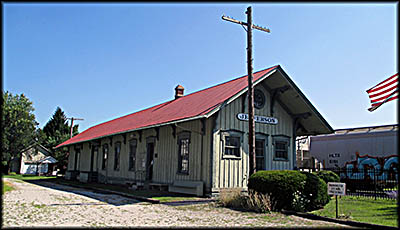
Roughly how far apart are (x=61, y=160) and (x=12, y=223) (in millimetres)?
40960

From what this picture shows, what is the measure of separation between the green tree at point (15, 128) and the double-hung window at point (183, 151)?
3705 cm

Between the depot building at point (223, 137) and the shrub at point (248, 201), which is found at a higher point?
the depot building at point (223, 137)

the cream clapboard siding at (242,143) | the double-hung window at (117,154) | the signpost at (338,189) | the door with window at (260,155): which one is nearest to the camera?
the signpost at (338,189)

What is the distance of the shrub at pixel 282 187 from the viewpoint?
10680mm

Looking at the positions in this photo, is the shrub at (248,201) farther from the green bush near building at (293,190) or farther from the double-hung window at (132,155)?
the double-hung window at (132,155)

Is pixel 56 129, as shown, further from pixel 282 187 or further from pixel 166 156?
pixel 282 187

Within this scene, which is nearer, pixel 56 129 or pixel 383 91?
pixel 383 91

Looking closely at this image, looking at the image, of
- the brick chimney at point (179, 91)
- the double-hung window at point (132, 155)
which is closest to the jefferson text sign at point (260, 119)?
the double-hung window at point (132, 155)

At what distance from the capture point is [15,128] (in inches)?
1866

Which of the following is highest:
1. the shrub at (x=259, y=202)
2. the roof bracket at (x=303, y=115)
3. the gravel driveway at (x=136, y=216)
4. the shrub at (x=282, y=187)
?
the roof bracket at (x=303, y=115)

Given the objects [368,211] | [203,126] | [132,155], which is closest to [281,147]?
[203,126]

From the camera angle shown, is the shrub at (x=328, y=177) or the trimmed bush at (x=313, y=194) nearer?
the trimmed bush at (x=313, y=194)

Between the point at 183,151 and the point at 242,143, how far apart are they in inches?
111

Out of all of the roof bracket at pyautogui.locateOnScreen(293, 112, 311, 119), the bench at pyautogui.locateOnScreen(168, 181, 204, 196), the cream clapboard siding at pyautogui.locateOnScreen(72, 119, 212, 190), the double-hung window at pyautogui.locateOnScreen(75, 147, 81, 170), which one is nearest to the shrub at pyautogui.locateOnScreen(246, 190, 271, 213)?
the cream clapboard siding at pyautogui.locateOnScreen(72, 119, 212, 190)
